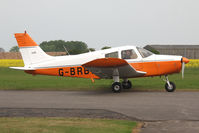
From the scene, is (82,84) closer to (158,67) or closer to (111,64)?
(111,64)

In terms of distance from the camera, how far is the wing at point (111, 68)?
492 inches

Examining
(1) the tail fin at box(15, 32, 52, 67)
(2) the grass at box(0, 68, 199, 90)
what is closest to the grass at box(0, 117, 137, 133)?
(1) the tail fin at box(15, 32, 52, 67)

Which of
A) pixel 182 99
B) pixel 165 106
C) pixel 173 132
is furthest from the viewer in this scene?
pixel 182 99

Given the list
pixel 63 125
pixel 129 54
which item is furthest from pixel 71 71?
pixel 63 125

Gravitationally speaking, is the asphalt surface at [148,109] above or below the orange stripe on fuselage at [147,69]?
below

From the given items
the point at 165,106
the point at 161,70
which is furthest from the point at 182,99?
the point at 161,70

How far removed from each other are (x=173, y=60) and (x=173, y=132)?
7.93m

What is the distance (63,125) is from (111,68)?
6.82 meters

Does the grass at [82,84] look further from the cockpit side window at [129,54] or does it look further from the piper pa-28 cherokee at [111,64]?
the cockpit side window at [129,54]

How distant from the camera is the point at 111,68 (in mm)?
13289

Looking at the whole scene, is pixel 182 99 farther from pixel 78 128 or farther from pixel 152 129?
pixel 78 128

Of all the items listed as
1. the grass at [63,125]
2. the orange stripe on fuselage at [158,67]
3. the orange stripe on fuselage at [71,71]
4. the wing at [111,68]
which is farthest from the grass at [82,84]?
the grass at [63,125]

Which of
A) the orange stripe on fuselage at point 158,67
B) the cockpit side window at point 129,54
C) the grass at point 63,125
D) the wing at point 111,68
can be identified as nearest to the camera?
the grass at point 63,125

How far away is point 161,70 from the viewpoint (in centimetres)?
1373
